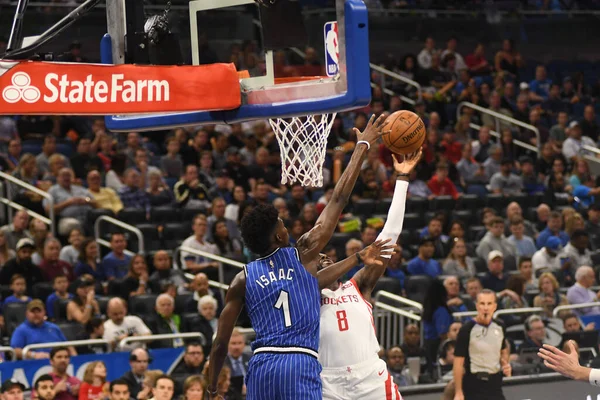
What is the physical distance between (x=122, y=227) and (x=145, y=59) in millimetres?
6656

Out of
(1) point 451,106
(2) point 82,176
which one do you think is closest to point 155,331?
(2) point 82,176

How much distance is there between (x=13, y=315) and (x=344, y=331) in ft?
16.6

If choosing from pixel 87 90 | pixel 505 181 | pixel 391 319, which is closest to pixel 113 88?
pixel 87 90

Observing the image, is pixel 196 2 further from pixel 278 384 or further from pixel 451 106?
pixel 451 106

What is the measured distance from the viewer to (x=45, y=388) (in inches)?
360

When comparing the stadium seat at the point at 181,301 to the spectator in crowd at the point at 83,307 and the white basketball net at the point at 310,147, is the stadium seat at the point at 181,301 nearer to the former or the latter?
the spectator in crowd at the point at 83,307

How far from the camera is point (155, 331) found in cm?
1116

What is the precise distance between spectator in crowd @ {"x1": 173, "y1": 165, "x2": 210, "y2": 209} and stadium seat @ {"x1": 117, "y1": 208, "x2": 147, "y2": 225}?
1.70ft

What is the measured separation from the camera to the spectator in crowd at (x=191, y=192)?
13.7 meters

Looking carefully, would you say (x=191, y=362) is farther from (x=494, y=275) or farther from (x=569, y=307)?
(x=494, y=275)

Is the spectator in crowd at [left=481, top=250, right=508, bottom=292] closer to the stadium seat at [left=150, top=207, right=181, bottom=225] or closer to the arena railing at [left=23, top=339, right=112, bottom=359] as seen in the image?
the stadium seat at [left=150, top=207, right=181, bottom=225]

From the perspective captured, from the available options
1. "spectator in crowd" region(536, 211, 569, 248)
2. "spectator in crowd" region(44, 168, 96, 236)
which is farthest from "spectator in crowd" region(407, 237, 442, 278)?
"spectator in crowd" region(44, 168, 96, 236)

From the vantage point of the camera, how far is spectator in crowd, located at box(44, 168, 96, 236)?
42.0 ft

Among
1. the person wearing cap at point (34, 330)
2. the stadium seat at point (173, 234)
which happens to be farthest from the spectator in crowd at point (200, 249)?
the person wearing cap at point (34, 330)
